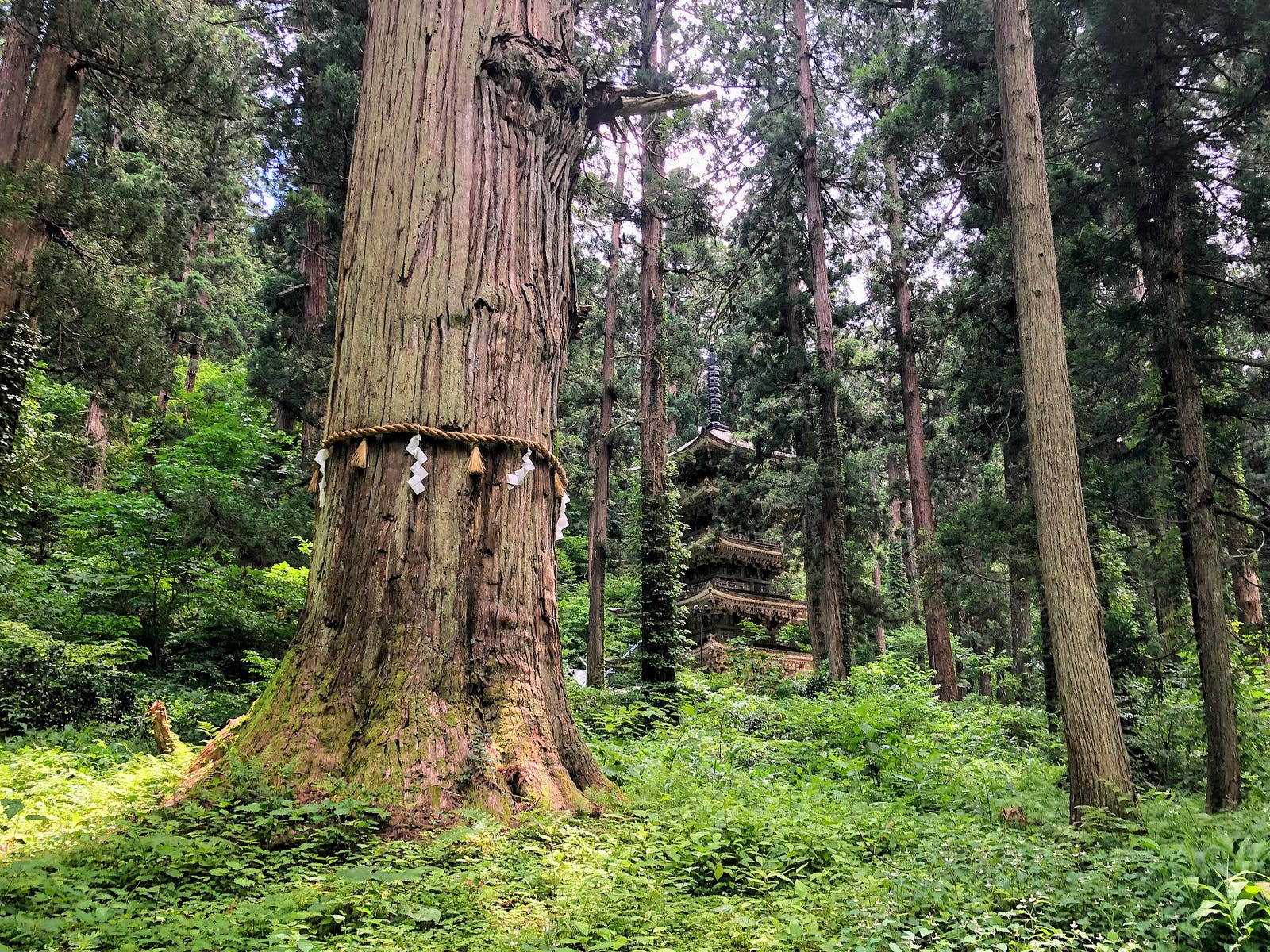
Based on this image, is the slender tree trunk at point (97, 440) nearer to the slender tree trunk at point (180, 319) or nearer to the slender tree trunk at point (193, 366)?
the slender tree trunk at point (180, 319)

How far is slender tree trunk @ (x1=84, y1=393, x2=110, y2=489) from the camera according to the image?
52.7ft

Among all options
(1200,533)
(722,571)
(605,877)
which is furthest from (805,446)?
(605,877)

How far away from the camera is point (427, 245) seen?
380cm

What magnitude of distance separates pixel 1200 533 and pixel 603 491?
1175 centimetres

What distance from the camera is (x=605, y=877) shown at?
2.58m

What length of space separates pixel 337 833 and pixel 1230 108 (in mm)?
10622

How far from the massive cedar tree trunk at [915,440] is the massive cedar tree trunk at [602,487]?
21.1 feet

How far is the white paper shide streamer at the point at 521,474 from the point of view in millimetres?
3709

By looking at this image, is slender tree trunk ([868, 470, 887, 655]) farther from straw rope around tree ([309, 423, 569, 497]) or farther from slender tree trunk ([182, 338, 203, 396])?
slender tree trunk ([182, 338, 203, 396])

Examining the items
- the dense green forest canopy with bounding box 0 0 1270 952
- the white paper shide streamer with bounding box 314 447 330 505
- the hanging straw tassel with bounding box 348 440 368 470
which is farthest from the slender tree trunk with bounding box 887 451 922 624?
the hanging straw tassel with bounding box 348 440 368 470

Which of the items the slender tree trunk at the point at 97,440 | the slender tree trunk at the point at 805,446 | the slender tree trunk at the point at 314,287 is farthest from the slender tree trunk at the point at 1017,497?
the slender tree trunk at the point at 97,440

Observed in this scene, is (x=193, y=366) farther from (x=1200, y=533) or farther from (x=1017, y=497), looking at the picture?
(x=1200, y=533)

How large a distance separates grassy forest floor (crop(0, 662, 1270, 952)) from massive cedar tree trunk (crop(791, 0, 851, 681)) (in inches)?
431

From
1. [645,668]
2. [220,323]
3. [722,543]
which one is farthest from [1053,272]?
[220,323]
